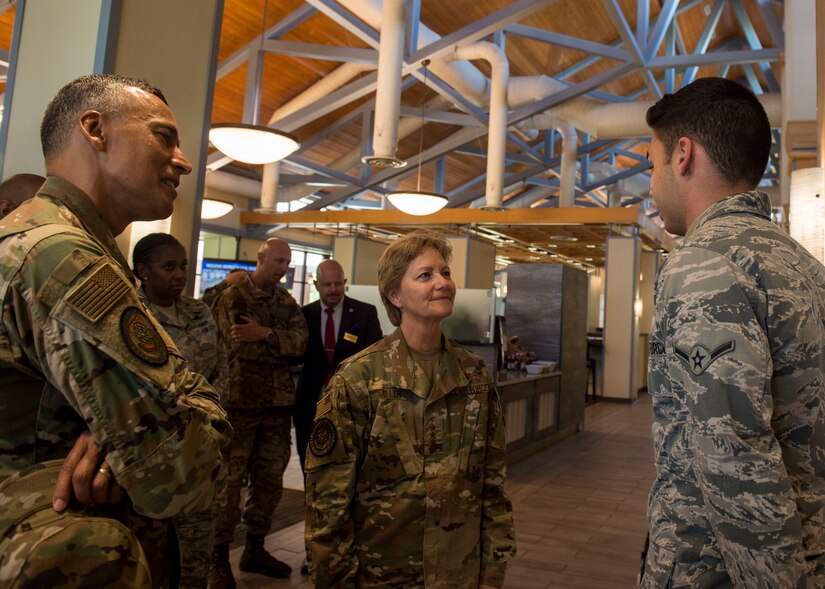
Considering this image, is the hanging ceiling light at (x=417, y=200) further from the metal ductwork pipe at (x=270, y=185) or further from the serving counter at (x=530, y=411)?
the metal ductwork pipe at (x=270, y=185)

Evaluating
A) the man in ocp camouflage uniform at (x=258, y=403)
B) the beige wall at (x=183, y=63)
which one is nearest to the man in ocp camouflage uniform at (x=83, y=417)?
the beige wall at (x=183, y=63)

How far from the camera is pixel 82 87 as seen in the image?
1156 mm

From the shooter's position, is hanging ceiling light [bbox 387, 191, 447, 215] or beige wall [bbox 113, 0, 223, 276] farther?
hanging ceiling light [bbox 387, 191, 447, 215]

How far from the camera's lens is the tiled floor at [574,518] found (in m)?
3.65

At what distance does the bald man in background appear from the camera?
190cm

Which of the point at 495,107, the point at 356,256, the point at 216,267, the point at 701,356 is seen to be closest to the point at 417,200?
the point at 495,107

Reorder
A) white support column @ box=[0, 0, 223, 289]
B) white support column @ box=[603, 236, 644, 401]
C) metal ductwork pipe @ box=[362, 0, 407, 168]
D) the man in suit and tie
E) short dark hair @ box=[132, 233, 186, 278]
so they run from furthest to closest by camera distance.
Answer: white support column @ box=[603, 236, 644, 401] → metal ductwork pipe @ box=[362, 0, 407, 168] → the man in suit and tie → short dark hair @ box=[132, 233, 186, 278] → white support column @ box=[0, 0, 223, 289]

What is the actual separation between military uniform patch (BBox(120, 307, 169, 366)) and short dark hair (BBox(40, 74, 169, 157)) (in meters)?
0.42

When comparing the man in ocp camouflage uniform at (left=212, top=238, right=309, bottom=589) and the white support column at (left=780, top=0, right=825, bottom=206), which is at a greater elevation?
the white support column at (left=780, top=0, right=825, bottom=206)

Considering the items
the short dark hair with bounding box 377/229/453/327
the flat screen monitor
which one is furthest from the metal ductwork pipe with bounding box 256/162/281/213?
the short dark hair with bounding box 377/229/453/327

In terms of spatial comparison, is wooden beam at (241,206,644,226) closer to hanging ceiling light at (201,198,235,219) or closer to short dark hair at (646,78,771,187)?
hanging ceiling light at (201,198,235,219)

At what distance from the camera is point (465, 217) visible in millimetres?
13125

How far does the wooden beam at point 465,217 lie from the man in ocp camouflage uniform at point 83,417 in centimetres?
1162

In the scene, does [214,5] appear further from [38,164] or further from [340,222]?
[340,222]
